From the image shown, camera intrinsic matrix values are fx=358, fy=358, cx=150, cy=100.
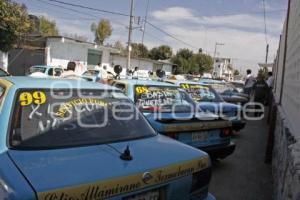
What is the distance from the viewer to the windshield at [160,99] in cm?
588

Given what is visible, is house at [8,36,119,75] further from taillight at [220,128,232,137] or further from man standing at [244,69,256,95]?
taillight at [220,128,232,137]

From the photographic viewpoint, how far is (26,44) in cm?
2867

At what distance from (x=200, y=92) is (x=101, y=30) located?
202 feet

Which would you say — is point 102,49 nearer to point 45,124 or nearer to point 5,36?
point 5,36

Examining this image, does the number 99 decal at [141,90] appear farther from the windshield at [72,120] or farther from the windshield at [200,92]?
the windshield at [200,92]

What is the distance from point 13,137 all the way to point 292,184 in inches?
90.6

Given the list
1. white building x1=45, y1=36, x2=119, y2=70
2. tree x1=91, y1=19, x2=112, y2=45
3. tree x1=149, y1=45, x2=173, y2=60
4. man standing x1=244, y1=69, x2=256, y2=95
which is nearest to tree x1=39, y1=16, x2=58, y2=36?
tree x1=91, y1=19, x2=112, y2=45

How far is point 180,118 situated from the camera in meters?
5.29

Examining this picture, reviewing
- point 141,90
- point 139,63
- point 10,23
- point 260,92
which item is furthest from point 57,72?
point 139,63

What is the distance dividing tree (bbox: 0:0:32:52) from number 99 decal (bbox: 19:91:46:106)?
16656 millimetres

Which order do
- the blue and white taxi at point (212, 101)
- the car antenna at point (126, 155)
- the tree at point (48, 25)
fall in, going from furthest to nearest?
the tree at point (48, 25), the blue and white taxi at point (212, 101), the car antenna at point (126, 155)

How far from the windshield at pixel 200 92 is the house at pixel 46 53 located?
19.2 metres

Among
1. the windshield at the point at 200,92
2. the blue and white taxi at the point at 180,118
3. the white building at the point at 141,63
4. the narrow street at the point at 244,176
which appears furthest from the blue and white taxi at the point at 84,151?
the white building at the point at 141,63

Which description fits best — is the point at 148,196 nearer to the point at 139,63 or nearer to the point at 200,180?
the point at 200,180
